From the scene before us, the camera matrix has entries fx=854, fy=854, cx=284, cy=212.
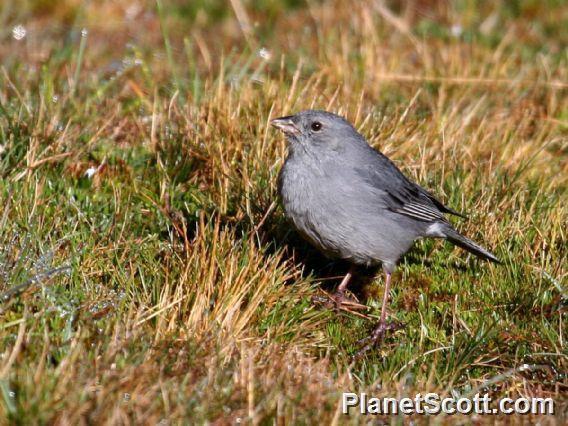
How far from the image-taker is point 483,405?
443cm

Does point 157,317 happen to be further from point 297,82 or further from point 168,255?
point 297,82

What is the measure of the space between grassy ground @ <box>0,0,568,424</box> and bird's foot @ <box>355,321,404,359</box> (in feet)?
0.16

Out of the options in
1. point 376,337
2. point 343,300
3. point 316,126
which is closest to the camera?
point 376,337

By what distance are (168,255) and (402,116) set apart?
8.10 feet

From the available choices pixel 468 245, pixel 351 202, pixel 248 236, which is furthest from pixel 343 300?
pixel 468 245

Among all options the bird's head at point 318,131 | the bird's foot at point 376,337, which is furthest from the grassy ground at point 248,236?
the bird's head at point 318,131

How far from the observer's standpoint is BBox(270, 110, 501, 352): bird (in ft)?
17.4

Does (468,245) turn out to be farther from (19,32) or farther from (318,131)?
(19,32)

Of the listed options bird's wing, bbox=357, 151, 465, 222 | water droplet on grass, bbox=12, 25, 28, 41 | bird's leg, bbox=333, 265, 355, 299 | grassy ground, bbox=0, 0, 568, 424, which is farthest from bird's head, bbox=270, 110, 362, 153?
water droplet on grass, bbox=12, 25, 28, 41

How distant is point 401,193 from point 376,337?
108 centimetres

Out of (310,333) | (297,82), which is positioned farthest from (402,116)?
(310,333)

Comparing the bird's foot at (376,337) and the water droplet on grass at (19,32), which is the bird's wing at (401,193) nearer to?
the bird's foot at (376,337)

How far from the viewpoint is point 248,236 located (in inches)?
223

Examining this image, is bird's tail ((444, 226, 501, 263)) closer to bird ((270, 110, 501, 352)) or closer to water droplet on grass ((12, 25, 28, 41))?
bird ((270, 110, 501, 352))
